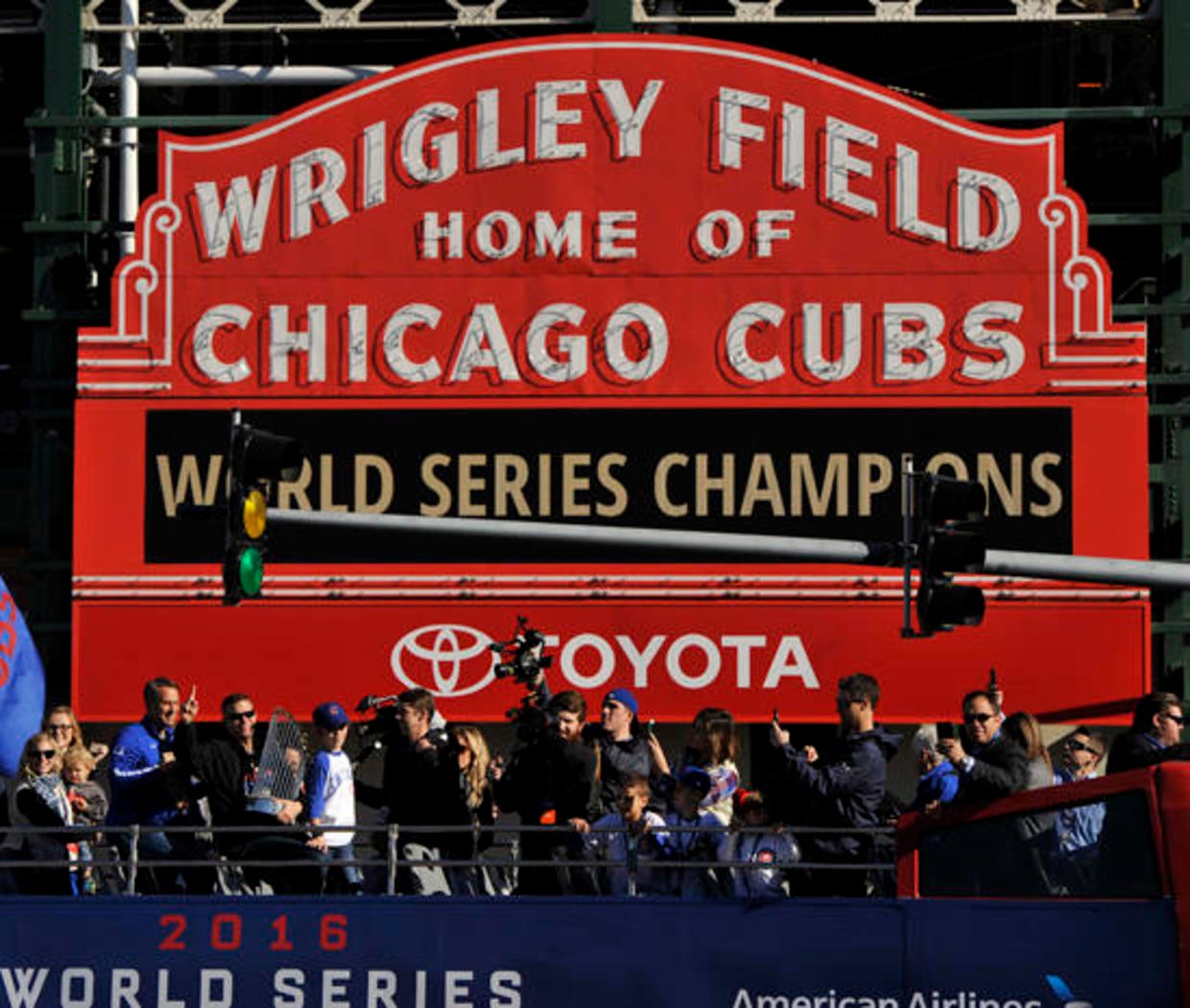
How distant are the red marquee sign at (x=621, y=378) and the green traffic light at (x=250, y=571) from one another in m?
6.55

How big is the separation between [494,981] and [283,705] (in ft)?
32.7

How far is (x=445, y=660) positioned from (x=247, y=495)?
22.5ft

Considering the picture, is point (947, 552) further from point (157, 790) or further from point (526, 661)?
point (157, 790)

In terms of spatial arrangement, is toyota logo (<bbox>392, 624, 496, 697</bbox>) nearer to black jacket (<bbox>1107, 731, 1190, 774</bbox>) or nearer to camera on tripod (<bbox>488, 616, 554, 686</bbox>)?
camera on tripod (<bbox>488, 616, 554, 686</bbox>)

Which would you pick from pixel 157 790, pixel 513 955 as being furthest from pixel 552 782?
pixel 513 955

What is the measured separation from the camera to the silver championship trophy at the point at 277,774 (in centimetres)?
1606

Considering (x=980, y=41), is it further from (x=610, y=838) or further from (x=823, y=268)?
(x=610, y=838)

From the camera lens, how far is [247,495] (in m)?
16.6

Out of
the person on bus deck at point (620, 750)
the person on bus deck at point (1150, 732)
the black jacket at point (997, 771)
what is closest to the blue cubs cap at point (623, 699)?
the person on bus deck at point (620, 750)

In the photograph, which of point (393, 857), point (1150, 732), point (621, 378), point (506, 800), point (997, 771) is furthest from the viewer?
A: point (621, 378)

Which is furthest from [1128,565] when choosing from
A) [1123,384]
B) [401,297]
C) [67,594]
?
[67,594]

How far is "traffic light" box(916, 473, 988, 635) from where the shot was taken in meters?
15.6

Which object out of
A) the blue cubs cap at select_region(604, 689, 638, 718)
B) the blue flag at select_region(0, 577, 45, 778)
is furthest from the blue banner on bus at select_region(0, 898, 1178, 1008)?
the blue flag at select_region(0, 577, 45, 778)

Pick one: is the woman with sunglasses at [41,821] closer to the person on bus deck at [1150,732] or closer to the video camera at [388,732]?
the video camera at [388,732]
